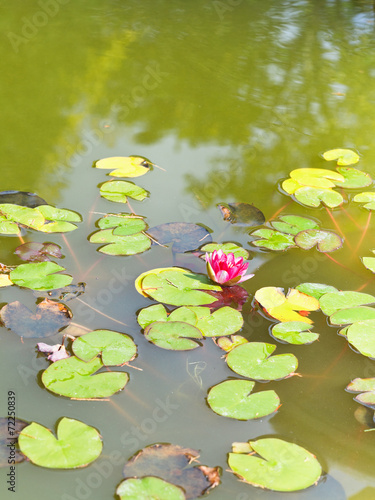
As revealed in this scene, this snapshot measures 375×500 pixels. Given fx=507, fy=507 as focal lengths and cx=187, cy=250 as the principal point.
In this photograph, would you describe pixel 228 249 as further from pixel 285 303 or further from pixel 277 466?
pixel 277 466

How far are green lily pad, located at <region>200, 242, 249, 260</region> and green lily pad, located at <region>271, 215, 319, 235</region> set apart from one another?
189 mm

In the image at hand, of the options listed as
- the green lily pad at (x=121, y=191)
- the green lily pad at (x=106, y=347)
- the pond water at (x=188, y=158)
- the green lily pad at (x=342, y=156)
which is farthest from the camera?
the green lily pad at (x=342, y=156)

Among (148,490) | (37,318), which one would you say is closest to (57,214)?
(37,318)

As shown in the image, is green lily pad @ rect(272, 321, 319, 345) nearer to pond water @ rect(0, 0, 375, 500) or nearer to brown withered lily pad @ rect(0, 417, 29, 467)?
pond water @ rect(0, 0, 375, 500)

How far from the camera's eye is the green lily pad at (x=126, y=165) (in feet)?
6.49

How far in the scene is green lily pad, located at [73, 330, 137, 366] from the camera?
121 centimetres

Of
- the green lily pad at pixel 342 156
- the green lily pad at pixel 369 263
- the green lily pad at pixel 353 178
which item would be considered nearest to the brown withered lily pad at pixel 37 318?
the green lily pad at pixel 369 263

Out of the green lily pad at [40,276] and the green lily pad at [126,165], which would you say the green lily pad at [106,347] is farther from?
the green lily pad at [126,165]

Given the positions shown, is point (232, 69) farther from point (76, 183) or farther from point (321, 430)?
point (321, 430)

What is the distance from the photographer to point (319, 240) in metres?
1.70

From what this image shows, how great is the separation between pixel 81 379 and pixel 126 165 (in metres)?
1.07

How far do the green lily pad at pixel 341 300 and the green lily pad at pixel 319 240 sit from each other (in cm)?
24

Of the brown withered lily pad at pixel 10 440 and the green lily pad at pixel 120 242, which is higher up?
the green lily pad at pixel 120 242

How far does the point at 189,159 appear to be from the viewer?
2119 millimetres
